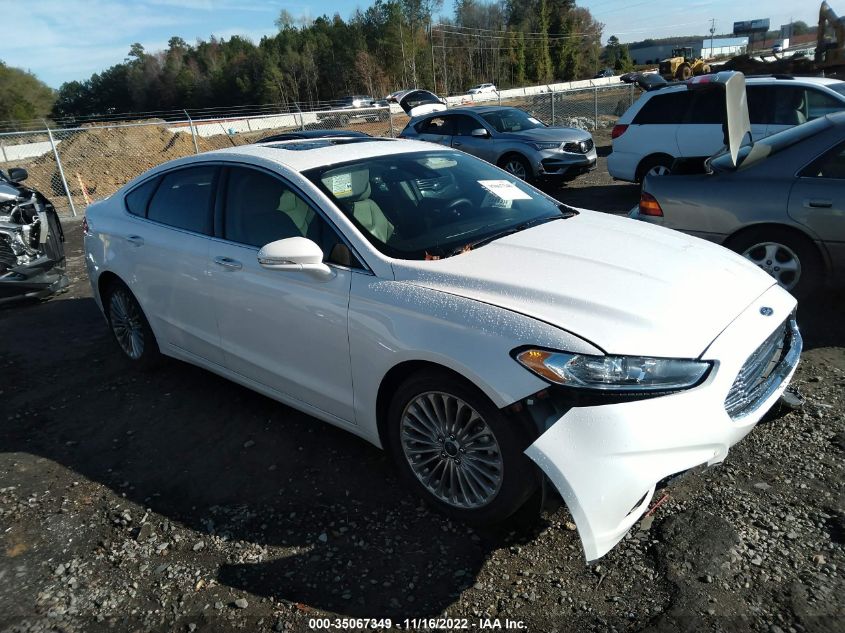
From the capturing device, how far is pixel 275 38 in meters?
102

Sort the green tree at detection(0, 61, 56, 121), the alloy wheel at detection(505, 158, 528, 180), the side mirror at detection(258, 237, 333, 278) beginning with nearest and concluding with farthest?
the side mirror at detection(258, 237, 333, 278) → the alloy wheel at detection(505, 158, 528, 180) → the green tree at detection(0, 61, 56, 121)

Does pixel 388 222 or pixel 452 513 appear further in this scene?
pixel 388 222

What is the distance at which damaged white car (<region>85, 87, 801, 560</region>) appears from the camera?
7.55 ft

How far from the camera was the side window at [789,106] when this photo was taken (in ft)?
28.5

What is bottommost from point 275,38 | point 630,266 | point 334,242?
point 630,266

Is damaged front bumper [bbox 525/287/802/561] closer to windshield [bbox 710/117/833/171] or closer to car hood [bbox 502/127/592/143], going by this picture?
windshield [bbox 710/117/833/171]

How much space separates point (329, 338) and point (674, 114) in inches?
329

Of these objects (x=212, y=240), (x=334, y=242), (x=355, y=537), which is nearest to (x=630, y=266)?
(x=334, y=242)

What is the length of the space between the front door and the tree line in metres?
81.1

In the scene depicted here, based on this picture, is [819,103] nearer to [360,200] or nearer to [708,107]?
[708,107]

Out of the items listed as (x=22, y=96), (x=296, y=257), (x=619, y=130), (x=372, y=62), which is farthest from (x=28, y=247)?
(x=372, y=62)

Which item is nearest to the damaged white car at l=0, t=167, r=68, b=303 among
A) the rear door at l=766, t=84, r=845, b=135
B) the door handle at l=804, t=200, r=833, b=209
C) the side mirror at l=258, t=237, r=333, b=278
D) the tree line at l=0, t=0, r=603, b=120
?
the side mirror at l=258, t=237, r=333, b=278

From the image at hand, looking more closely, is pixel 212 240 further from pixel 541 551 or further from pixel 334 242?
pixel 541 551

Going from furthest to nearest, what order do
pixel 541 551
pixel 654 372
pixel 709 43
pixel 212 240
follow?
pixel 709 43 → pixel 212 240 → pixel 541 551 → pixel 654 372
